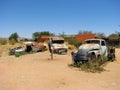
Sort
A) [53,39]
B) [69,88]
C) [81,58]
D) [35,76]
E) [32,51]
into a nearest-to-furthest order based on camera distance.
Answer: [69,88] → [35,76] → [81,58] → [53,39] → [32,51]

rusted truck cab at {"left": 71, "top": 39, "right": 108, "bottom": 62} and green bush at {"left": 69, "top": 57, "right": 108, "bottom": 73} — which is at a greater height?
rusted truck cab at {"left": 71, "top": 39, "right": 108, "bottom": 62}

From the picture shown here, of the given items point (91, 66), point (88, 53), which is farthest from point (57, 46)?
point (91, 66)

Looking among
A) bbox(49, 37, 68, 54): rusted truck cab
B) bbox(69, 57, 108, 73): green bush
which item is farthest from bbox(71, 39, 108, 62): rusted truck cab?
bbox(49, 37, 68, 54): rusted truck cab

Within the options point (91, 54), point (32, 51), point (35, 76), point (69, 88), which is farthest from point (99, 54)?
point (32, 51)

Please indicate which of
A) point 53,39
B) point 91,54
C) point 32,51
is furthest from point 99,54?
point 32,51

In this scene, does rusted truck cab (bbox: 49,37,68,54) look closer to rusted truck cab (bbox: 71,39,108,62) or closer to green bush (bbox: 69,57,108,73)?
rusted truck cab (bbox: 71,39,108,62)

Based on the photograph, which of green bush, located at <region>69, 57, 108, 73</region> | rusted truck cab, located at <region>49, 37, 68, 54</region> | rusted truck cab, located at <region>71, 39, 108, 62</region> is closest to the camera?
green bush, located at <region>69, 57, 108, 73</region>

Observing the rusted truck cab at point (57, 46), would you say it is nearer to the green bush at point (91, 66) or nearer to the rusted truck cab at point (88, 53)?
the rusted truck cab at point (88, 53)

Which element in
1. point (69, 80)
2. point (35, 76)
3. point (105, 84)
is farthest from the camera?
point (35, 76)

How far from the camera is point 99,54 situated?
59.6ft

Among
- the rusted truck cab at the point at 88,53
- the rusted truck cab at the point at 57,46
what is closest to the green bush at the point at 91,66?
the rusted truck cab at the point at 88,53

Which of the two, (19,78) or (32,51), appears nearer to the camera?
(19,78)

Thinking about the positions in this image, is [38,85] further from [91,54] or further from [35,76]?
[91,54]

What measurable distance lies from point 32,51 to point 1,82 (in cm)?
2112
